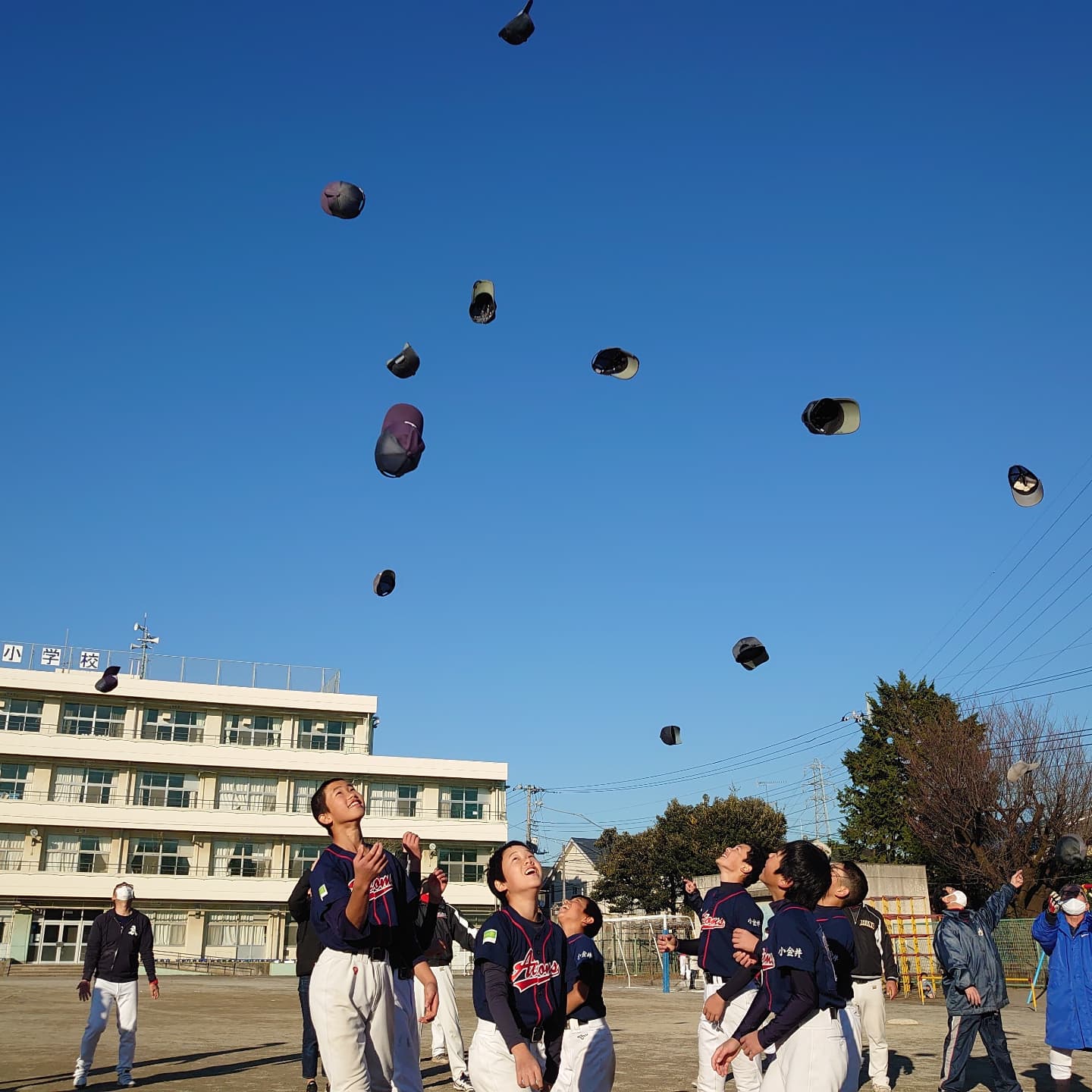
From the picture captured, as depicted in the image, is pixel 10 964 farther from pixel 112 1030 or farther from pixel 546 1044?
pixel 546 1044

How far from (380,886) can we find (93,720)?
5862cm

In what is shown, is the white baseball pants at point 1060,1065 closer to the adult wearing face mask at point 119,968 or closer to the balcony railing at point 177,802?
the adult wearing face mask at point 119,968

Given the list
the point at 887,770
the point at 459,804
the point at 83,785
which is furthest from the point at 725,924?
the point at 459,804

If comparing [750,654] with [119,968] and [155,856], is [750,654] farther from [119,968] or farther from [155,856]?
[155,856]

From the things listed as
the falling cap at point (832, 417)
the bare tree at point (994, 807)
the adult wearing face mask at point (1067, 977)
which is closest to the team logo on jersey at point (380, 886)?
the adult wearing face mask at point (1067, 977)

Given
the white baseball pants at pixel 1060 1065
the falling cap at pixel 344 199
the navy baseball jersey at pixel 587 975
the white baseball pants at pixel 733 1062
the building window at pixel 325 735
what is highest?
the building window at pixel 325 735

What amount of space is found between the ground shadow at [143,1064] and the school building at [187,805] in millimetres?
44842

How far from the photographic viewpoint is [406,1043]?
668 cm

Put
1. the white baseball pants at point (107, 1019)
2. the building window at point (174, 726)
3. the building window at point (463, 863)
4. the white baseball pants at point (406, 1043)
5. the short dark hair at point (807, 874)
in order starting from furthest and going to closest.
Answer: the building window at point (463, 863) < the building window at point (174, 726) < the white baseball pants at point (107, 1019) < the white baseball pants at point (406, 1043) < the short dark hair at point (807, 874)

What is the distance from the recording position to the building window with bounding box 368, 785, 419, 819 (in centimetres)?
6231

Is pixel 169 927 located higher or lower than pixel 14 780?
lower

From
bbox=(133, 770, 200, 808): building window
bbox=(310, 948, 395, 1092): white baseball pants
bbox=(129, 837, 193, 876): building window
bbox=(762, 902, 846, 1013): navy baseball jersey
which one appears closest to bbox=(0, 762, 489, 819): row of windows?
bbox=(133, 770, 200, 808): building window

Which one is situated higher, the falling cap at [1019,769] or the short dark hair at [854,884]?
the falling cap at [1019,769]

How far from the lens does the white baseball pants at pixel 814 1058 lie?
5.72 metres
